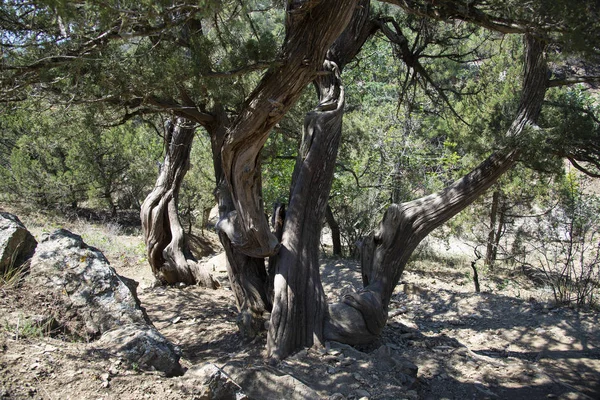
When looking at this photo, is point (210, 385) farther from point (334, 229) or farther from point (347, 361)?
point (334, 229)

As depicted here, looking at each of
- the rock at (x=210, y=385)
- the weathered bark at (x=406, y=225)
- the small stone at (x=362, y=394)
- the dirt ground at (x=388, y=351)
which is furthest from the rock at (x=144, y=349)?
the weathered bark at (x=406, y=225)

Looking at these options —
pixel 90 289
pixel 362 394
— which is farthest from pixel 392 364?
pixel 90 289

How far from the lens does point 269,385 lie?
11.1ft

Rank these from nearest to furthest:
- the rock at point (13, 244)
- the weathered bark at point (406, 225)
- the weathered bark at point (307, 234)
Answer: the rock at point (13, 244) < the weathered bark at point (307, 234) < the weathered bark at point (406, 225)

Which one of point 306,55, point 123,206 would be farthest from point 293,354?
point 123,206

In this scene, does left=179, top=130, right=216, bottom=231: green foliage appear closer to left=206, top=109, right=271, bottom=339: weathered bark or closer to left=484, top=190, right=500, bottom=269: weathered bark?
left=206, top=109, right=271, bottom=339: weathered bark

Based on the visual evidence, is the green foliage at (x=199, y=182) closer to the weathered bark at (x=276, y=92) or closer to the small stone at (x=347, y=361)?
the weathered bark at (x=276, y=92)

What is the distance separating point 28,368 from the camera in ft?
9.08

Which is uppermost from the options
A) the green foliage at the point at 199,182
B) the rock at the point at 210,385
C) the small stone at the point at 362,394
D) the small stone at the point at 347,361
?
the green foliage at the point at 199,182

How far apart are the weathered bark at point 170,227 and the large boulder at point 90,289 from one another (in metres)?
2.93

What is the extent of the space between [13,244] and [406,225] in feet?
12.3

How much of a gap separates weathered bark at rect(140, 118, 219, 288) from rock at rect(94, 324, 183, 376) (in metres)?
3.94

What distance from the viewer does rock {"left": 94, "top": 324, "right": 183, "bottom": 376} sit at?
10.5ft

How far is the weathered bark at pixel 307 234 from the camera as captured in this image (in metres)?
4.47
